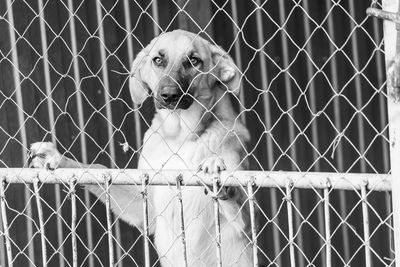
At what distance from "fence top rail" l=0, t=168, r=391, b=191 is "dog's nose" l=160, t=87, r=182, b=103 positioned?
83cm

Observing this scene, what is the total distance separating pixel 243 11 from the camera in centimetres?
608

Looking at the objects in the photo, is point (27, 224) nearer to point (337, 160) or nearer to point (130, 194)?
point (130, 194)

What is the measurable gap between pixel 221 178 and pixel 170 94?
1025mm

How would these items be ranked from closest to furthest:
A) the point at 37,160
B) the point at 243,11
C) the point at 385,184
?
1. the point at 385,184
2. the point at 37,160
3. the point at 243,11

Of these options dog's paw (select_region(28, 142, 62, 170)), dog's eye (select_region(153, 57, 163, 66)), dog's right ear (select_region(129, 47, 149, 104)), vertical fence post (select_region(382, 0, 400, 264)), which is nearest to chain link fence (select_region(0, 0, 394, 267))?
dog's right ear (select_region(129, 47, 149, 104))

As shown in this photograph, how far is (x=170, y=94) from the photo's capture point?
3908mm

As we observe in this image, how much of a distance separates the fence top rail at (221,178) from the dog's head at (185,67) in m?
1.10

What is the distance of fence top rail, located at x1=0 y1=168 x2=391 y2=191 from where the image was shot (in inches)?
103

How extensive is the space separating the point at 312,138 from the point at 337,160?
0.26m

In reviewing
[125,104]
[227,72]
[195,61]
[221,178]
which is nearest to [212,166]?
[221,178]

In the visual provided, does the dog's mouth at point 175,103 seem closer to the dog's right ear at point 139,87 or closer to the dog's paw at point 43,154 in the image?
the dog's right ear at point 139,87

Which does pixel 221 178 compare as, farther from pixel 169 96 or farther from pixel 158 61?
pixel 158 61

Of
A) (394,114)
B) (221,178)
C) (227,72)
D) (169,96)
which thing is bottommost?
(221,178)

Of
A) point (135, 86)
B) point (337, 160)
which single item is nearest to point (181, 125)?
point (135, 86)
